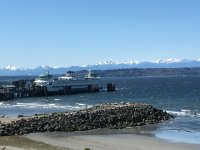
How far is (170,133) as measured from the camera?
43875mm

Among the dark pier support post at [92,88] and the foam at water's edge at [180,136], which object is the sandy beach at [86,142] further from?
the dark pier support post at [92,88]

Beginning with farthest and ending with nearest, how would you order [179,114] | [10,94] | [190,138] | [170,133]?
[10,94] < [179,114] < [170,133] < [190,138]

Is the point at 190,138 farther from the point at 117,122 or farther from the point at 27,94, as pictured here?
the point at 27,94

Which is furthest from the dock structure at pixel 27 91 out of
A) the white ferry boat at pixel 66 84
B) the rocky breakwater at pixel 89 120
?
the rocky breakwater at pixel 89 120

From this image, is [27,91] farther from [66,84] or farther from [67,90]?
[66,84]

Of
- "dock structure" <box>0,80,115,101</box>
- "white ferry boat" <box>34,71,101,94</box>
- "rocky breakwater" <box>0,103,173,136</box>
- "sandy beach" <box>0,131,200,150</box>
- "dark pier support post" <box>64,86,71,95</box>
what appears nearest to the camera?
"sandy beach" <box>0,131,200,150</box>

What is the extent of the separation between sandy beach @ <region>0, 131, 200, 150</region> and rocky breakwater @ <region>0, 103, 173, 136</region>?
1.53m

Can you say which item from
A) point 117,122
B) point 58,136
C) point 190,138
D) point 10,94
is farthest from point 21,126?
point 10,94

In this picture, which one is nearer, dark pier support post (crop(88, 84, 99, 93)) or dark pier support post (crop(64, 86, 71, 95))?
dark pier support post (crop(64, 86, 71, 95))

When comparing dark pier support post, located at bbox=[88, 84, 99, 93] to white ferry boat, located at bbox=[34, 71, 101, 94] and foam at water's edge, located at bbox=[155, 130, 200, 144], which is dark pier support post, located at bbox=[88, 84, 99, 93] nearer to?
white ferry boat, located at bbox=[34, 71, 101, 94]

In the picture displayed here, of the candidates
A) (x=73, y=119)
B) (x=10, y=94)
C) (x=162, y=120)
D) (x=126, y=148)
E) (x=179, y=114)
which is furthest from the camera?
(x=10, y=94)

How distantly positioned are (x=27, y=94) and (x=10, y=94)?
17.4 feet

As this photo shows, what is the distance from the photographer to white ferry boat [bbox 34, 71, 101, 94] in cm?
11500

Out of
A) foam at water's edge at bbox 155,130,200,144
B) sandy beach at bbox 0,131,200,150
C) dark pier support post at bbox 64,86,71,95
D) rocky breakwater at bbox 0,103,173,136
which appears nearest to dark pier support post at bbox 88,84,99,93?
dark pier support post at bbox 64,86,71,95
